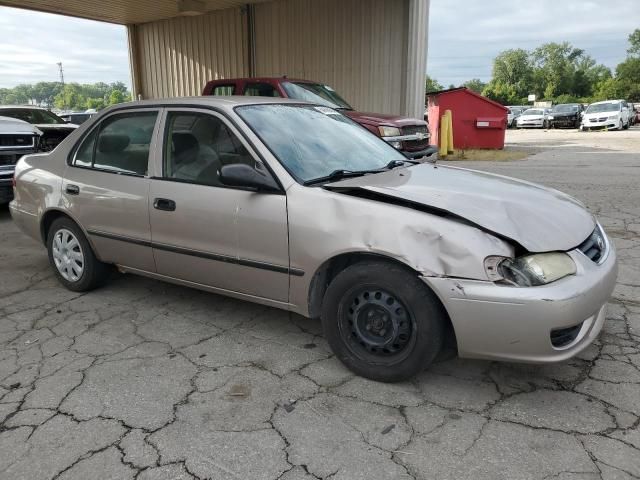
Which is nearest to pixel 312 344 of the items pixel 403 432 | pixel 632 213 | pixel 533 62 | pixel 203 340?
pixel 203 340

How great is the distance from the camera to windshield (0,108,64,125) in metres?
10.6

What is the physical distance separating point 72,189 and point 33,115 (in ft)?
26.9

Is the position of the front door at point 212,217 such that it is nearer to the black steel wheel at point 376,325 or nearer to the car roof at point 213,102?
the car roof at point 213,102

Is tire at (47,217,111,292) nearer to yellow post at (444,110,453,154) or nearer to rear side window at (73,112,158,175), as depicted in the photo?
rear side window at (73,112,158,175)

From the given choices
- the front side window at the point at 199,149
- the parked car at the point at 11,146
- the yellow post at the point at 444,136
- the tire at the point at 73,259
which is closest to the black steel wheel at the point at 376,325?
the front side window at the point at 199,149

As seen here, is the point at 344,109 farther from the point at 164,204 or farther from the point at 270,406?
the point at 270,406

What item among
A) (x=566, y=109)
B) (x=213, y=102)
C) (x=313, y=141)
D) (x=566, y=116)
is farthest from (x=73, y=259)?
(x=566, y=109)

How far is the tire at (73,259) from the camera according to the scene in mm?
4270

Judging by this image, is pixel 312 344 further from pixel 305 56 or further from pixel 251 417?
pixel 305 56

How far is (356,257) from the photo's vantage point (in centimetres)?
292

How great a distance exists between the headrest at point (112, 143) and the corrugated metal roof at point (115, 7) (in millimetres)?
12700

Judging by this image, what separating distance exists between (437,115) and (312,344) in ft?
42.4

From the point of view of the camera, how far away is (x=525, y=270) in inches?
98.8

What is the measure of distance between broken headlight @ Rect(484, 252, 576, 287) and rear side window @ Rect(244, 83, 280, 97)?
6915mm
